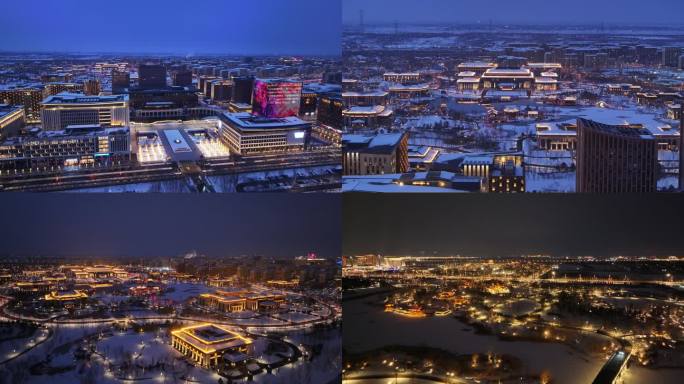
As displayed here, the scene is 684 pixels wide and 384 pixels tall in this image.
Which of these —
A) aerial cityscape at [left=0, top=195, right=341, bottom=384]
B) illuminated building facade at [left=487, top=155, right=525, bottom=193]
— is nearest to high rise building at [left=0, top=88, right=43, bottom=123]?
aerial cityscape at [left=0, top=195, right=341, bottom=384]

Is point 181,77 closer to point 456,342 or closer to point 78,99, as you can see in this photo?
point 78,99

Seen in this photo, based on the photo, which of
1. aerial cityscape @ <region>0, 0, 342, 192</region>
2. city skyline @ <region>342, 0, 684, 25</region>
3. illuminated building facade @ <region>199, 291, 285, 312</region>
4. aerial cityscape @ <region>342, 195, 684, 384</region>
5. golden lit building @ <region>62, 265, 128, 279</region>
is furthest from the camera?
city skyline @ <region>342, 0, 684, 25</region>

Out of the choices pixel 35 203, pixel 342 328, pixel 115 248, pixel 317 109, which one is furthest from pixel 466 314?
pixel 35 203

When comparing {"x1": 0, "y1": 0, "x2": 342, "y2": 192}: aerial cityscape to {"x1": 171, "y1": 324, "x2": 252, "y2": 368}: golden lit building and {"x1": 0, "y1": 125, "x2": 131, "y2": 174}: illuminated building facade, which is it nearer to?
{"x1": 0, "y1": 125, "x2": 131, "y2": 174}: illuminated building facade

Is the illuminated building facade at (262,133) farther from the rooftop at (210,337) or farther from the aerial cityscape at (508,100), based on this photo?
the rooftop at (210,337)

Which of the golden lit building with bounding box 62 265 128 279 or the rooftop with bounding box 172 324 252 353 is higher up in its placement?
the golden lit building with bounding box 62 265 128 279
